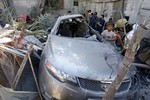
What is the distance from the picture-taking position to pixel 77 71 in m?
3.75

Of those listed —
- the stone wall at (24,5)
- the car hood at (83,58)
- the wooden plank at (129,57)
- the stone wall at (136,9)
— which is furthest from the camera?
the stone wall at (24,5)

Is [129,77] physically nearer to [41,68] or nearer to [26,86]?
[41,68]

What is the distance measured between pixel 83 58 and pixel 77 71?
17.9 inches

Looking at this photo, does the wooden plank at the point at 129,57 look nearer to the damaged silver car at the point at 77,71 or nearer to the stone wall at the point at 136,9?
the damaged silver car at the point at 77,71

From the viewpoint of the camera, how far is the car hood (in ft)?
12.4

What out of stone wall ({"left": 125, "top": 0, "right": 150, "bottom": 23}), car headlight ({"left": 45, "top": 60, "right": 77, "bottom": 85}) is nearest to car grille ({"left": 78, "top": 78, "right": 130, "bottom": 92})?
car headlight ({"left": 45, "top": 60, "right": 77, "bottom": 85})

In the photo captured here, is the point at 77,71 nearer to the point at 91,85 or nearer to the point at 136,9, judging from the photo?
the point at 91,85

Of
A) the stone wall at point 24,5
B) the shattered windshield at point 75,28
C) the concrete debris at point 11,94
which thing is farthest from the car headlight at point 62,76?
the stone wall at point 24,5

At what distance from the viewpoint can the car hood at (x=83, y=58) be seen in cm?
378

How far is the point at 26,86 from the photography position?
4.37m

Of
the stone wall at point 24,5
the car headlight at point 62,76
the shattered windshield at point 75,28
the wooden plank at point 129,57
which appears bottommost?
the stone wall at point 24,5

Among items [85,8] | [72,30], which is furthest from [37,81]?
[85,8]

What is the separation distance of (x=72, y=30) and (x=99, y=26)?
13.3 feet

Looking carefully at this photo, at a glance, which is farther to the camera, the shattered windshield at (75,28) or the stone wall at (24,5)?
the stone wall at (24,5)
